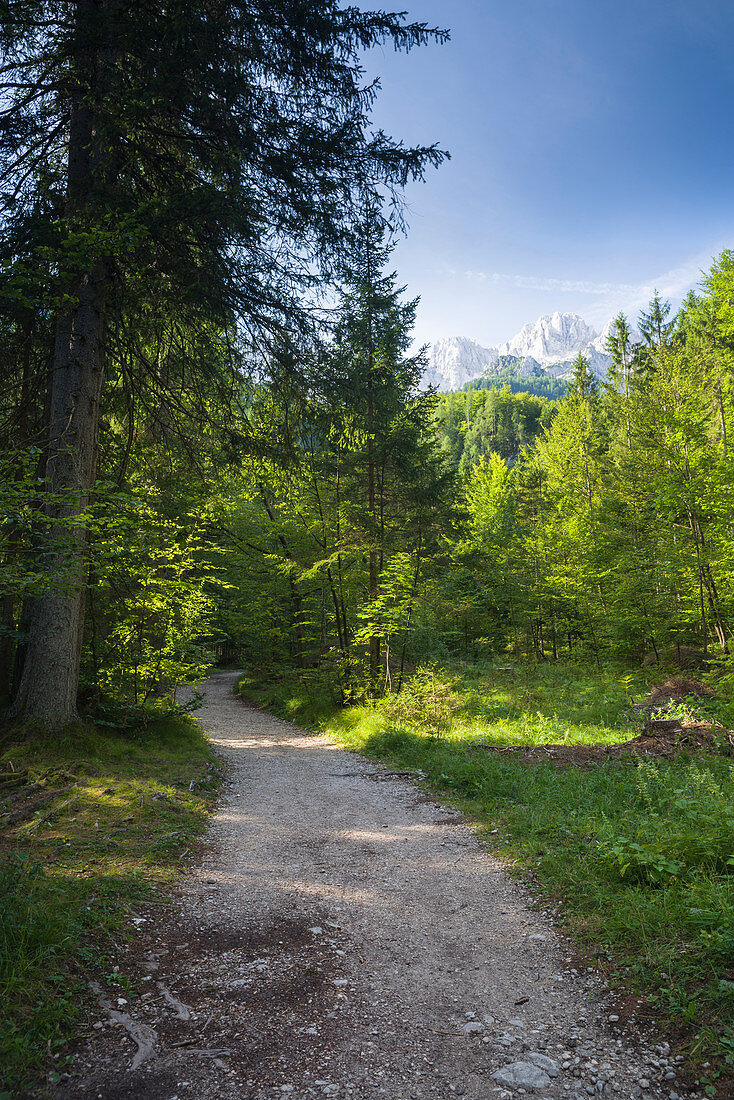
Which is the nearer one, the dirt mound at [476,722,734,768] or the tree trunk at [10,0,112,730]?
the tree trunk at [10,0,112,730]

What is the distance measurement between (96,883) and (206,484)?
628 centimetres

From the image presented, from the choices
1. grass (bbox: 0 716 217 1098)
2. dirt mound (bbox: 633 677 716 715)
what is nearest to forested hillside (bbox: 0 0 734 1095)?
grass (bbox: 0 716 217 1098)

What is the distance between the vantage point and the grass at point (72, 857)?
8.29 feet

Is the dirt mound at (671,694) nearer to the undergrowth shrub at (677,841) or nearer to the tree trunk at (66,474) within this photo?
the undergrowth shrub at (677,841)

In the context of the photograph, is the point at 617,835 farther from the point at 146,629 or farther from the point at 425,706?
Answer: the point at 425,706

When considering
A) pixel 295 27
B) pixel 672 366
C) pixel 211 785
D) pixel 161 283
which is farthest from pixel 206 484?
pixel 672 366

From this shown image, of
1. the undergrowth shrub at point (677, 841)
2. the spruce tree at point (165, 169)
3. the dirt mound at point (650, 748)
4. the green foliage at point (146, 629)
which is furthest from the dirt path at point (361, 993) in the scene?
the spruce tree at point (165, 169)

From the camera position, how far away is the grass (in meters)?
2.53

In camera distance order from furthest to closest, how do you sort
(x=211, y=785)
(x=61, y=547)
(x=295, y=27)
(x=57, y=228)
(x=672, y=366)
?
(x=672, y=366)
(x=211, y=785)
(x=295, y=27)
(x=57, y=228)
(x=61, y=547)

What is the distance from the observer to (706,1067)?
2365 millimetres

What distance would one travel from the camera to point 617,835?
14.9 ft

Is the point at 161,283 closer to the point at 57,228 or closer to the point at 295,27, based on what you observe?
the point at 57,228

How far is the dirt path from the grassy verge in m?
0.30

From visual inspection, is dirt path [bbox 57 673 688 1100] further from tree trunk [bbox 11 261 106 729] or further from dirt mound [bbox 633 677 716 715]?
dirt mound [bbox 633 677 716 715]
